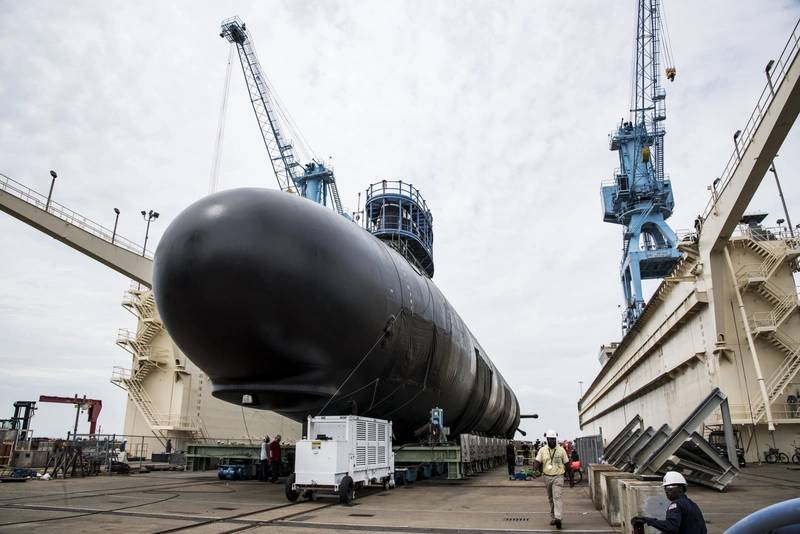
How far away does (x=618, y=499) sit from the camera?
7434 mm

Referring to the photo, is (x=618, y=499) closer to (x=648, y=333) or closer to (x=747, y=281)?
(x=747, y=281)

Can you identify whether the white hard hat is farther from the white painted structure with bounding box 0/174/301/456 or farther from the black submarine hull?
the white painted structure with bounding box 0/174/301/456

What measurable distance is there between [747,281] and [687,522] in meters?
19.2

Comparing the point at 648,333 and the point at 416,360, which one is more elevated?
the point at 648,333

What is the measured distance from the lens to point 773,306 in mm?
19734

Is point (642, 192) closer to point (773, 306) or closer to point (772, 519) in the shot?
point (773, 306)

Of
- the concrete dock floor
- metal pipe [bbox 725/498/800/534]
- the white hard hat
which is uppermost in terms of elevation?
metal pipe [bbox 725/498/800/534]

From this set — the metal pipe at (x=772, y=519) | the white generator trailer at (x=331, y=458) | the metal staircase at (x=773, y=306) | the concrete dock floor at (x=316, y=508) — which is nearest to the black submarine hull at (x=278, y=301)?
the white generator trailer at (x=331, y=458)

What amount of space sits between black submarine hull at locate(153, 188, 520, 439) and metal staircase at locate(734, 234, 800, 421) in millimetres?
15326

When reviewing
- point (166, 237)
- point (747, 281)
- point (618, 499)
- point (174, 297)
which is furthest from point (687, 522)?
point (747, 281)

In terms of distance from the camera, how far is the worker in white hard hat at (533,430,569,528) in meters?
7.64

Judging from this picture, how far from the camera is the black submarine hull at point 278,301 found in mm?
8305

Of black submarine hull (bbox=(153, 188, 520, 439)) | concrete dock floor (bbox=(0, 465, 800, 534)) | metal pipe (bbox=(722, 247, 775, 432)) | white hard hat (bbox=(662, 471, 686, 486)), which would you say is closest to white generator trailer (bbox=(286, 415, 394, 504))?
concrete dock floor (bbox=(0, 465, 800, 534))

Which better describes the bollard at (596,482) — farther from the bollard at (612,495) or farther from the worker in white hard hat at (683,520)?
the worker in white hard hat at (683,520)
